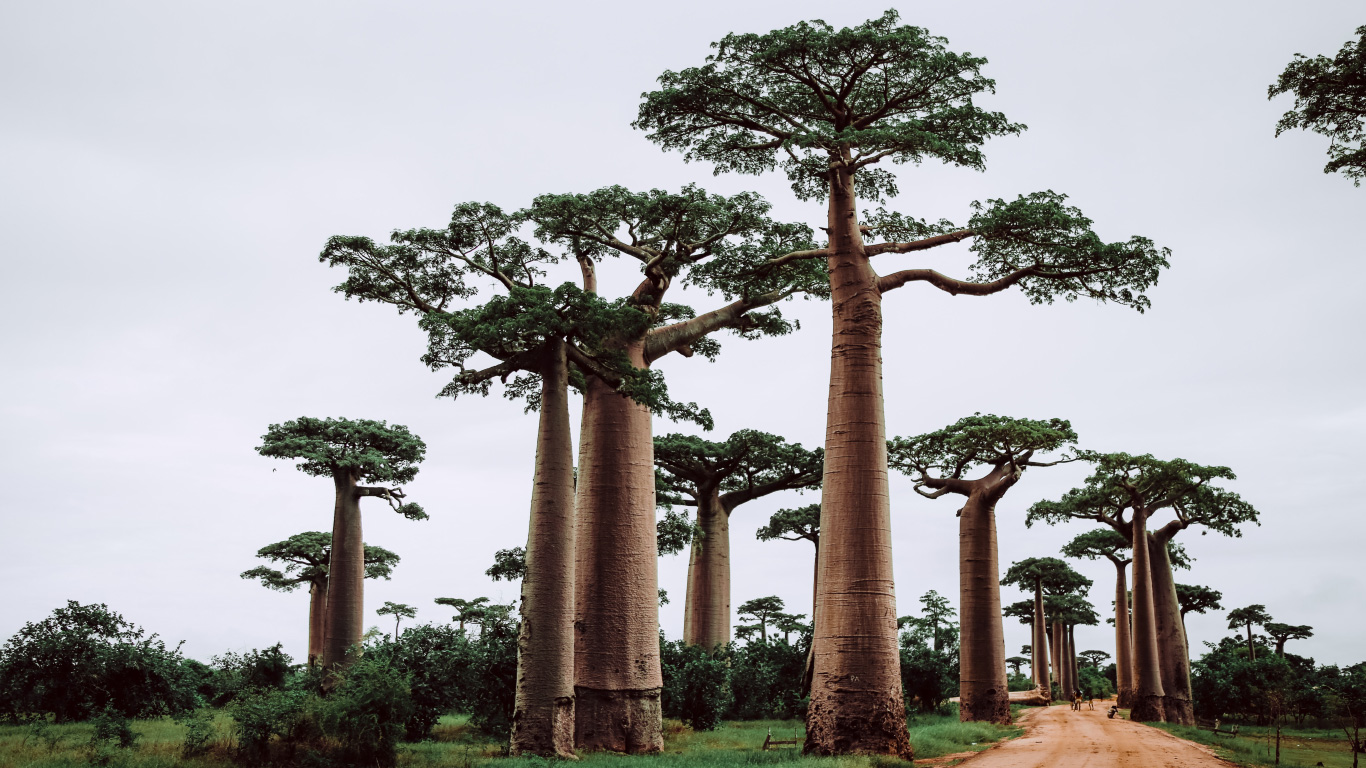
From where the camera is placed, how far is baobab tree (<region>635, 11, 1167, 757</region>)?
13133 mm

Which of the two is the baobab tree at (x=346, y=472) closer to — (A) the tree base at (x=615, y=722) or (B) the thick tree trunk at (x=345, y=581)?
(B) the thick tree trunk at (x=345, y=581)

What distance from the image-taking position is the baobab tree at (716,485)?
2544 centimetres

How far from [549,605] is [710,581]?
12.0m

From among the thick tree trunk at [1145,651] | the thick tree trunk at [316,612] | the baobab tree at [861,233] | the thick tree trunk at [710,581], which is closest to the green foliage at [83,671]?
the thick tree trunk at [316,612]

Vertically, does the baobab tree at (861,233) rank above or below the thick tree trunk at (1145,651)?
above

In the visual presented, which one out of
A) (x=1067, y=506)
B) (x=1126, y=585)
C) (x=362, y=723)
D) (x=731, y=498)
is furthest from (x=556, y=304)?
(x=1126, y=585)

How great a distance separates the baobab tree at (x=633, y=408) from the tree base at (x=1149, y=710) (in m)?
16.6

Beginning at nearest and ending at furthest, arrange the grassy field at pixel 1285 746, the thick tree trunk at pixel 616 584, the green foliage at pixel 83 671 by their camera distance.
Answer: the thick tree trunk at pixel 616 584 < the grassy field at pixel 1285 746 < the green foliage at pixel 83 671

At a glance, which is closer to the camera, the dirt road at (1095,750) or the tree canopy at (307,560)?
the dirt road at (1095,750)

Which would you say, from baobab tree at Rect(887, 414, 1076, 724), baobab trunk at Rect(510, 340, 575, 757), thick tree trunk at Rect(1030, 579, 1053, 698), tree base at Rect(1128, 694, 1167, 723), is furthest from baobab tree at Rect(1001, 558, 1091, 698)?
baobab trunk at Rect(510, 340, 575, 757)

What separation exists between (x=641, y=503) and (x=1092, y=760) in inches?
326

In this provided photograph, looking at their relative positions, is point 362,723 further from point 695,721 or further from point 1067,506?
point 1067,506

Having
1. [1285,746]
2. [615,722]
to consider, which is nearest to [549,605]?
[615,722]

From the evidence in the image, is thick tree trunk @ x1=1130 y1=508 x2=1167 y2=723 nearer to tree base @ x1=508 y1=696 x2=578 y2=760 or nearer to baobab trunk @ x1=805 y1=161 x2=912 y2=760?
baobab trunk @ x1=805 y1=161 x2=912 y2=760
